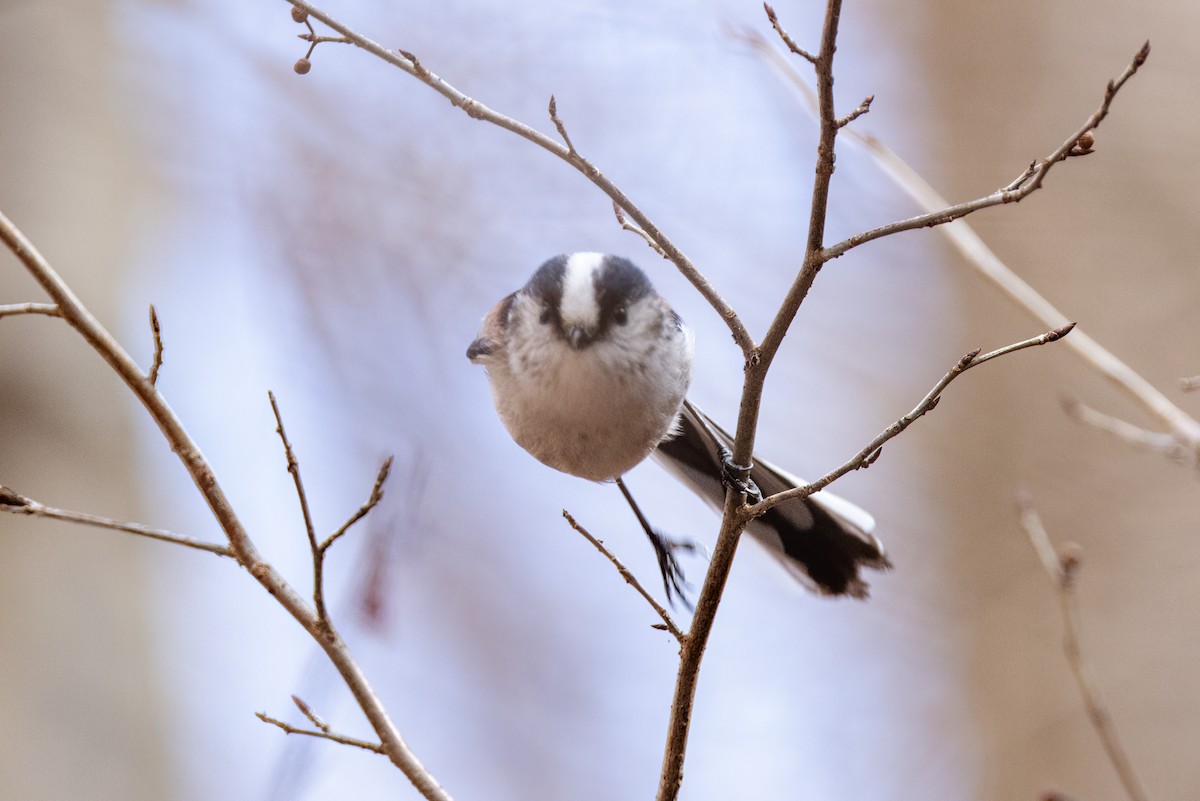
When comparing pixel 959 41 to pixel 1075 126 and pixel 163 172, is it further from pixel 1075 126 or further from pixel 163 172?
pixel 163 172

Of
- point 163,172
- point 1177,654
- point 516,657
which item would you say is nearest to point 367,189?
point 163,172

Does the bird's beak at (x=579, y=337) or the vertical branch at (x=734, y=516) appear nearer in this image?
the vertical branch at (x=734, y=516)

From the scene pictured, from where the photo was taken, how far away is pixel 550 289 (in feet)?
4.19

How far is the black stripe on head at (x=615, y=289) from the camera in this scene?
4.13ft

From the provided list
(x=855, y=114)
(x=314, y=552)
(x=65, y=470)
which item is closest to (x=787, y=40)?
(x=855, y=114)

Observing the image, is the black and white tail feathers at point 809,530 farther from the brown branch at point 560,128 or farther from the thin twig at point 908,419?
the brown branch at point 560,128

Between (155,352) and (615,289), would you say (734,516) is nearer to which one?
(615,289)

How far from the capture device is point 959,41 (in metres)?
3.00

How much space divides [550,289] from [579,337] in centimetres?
9

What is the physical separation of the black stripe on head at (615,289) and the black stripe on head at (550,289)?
0.17 feet

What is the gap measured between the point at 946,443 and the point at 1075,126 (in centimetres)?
99

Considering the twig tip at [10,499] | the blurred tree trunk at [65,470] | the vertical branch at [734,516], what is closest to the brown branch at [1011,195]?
the vertical branch at [734,516]

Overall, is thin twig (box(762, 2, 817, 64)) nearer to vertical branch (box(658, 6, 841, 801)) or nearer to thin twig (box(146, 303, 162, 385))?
vertical branch (box(658, 6, 841, 801))

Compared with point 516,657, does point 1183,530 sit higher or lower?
higher
